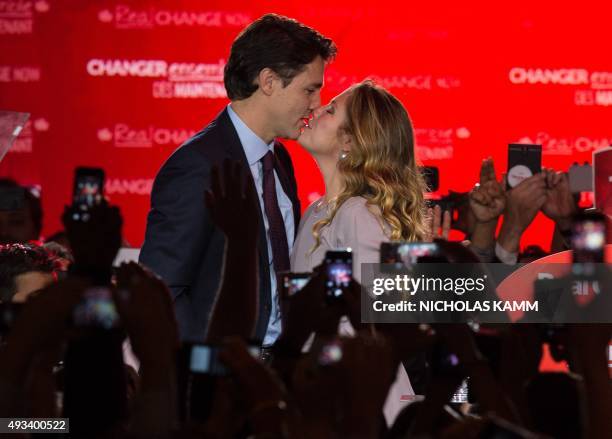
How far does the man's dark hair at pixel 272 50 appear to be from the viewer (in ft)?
7.88

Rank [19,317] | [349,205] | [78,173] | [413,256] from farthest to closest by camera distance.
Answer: [349,205], [413,256], [78,173], [19,317]

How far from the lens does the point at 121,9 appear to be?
19.0ft

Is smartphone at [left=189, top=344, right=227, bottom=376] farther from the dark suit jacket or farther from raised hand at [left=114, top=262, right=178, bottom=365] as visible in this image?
the dark suit jacket

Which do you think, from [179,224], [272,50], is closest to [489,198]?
[272,50]

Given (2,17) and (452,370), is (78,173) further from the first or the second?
(2,17)

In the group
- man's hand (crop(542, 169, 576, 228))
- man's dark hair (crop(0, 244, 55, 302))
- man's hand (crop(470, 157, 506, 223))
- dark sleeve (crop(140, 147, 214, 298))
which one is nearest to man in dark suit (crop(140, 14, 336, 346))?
dark sleeve (crop(140, 147, 214, 298))

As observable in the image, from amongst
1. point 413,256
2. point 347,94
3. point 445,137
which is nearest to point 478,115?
point 445,137

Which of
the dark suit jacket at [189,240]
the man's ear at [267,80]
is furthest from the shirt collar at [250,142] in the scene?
the dark suit jacket at [189,240]

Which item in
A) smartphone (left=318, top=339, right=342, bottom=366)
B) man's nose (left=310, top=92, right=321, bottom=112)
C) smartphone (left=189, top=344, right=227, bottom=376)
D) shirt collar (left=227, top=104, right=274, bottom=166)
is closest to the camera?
smartphone (left=318, top=339, right=342, bottom=366)

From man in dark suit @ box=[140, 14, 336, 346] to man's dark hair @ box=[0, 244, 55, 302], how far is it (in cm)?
47

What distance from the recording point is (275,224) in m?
2.24

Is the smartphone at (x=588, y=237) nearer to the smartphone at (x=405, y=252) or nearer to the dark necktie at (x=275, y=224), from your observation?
the smartphone at (x=405, y=252)

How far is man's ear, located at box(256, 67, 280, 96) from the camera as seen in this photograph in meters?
2.42

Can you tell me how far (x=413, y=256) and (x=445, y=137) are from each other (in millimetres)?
4632
